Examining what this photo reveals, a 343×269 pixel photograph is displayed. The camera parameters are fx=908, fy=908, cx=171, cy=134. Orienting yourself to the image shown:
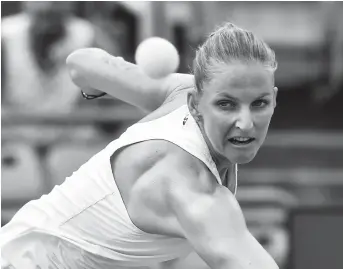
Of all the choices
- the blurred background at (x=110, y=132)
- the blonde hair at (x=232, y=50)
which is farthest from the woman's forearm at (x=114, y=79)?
the blurred background at (x=110, y=132)

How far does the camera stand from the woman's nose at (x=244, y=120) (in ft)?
6.67

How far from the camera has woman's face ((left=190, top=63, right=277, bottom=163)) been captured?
6.67 ft

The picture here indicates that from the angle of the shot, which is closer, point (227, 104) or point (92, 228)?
point (227, 104)

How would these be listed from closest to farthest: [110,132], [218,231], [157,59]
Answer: [218,231] → [157,59] → [110,132]

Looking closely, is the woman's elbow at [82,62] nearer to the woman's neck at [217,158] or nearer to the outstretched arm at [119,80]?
the outstretched arm at [119,80]

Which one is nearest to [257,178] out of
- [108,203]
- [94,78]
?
[94,78]

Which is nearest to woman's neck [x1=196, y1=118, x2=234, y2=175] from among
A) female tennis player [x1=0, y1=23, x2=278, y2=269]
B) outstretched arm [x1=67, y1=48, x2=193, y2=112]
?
female tennis player [x1=0, y1=23, x2=278, y2=269]

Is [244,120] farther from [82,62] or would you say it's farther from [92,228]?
[82,62]

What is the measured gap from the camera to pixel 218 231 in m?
2.02

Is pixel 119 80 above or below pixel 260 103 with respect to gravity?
above

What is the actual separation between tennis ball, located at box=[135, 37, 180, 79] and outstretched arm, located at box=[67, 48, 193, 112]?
0.07 ft

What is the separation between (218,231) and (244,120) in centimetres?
25

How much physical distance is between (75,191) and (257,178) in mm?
2705

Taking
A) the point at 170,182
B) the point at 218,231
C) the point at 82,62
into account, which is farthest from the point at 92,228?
the point at 82,62
